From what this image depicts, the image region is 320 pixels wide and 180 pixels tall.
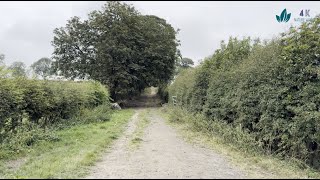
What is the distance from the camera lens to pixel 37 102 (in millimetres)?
14148

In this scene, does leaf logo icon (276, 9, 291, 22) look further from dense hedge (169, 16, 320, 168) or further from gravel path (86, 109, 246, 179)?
gravel path (86, 109, 246, 179)

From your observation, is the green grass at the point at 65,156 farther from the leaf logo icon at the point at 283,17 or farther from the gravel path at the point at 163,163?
the leaf logo icon at the point at 283,17

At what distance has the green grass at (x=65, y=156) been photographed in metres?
7.44

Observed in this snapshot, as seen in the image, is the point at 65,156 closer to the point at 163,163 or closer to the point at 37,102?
the point at 163,163

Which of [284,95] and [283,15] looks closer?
[284,95]

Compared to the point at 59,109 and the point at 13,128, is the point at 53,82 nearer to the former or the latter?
the point at 59,109

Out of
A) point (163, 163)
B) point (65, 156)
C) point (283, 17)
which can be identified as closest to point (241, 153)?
point (163, 163)

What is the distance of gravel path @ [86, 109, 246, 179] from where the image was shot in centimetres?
720

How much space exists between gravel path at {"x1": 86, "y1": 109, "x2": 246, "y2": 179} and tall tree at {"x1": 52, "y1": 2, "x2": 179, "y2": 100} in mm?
26633

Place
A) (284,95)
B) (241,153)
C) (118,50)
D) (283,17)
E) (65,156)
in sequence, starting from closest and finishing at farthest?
(65,156) → (241,153) → (284,95) → (283,17) → (118,50)

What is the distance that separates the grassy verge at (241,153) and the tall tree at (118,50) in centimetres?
2164

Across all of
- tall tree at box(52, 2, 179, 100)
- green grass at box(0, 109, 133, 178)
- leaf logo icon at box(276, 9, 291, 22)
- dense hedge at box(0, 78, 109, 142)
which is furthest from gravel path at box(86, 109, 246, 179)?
tall tree at box(52, 2, 179, 100)

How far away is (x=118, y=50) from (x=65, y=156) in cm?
2784

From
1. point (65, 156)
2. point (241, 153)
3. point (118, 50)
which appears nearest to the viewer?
point (65, 156)
